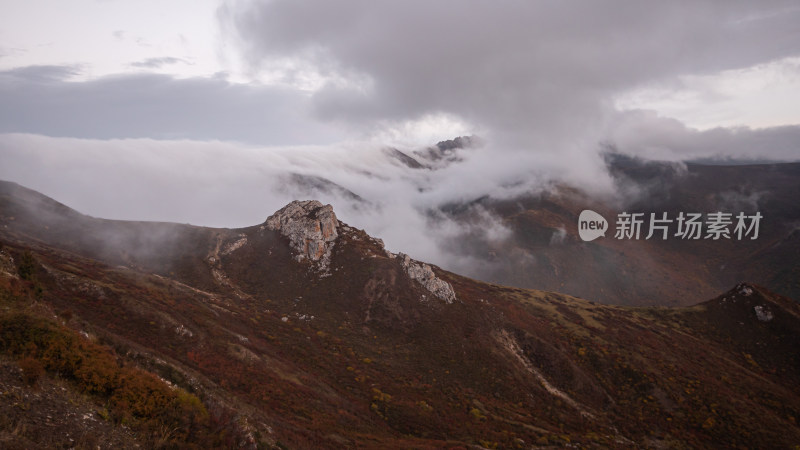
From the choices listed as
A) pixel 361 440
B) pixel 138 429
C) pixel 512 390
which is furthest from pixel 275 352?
pixel 512 390

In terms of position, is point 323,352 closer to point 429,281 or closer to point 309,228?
point 429,281

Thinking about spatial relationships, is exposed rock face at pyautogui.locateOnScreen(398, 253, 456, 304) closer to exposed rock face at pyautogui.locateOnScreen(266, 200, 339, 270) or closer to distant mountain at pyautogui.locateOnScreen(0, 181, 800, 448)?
distant mountain at pyautogui.locateOnScreen(0, 181, 800, 448)

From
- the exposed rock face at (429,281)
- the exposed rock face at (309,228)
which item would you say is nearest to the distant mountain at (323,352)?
the exposed rock face at (429,281)

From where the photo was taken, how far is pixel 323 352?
69.0m

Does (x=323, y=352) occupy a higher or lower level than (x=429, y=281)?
lower

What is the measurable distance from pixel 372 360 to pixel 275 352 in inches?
828

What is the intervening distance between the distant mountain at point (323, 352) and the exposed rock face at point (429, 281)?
47 centimetres

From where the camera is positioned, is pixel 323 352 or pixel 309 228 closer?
pixel 323 352

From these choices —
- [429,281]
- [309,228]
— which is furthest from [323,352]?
[309,228]

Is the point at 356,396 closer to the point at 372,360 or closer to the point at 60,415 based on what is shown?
the point at 372,360

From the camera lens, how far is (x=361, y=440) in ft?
134

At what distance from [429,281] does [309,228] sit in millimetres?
41245

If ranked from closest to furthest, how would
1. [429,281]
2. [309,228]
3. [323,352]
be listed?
[323,352] → [429,281] → [309,228]

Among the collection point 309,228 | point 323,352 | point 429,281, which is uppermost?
point 309,228
